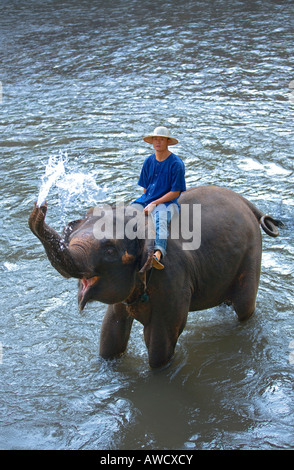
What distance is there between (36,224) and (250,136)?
6146mm

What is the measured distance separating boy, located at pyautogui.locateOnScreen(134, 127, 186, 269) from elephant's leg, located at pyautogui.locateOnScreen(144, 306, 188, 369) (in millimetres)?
610

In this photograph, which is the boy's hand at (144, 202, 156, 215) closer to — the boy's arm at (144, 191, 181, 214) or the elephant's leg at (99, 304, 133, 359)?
the boy's arm at (144, 191, 181, 214)

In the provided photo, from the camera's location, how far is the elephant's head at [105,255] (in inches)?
133

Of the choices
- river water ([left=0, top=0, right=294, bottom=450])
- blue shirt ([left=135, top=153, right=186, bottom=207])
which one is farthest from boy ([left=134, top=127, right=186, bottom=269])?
river water ([left=0, top=0, right=294, bottom=450])

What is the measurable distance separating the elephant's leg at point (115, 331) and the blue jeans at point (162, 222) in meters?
0.58

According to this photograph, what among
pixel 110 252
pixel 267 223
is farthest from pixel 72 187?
pixel 110 252

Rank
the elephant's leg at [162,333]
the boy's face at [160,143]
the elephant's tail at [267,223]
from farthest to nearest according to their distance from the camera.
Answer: the elephant's tail at [267,223] → the boy's face at [160,143] → the elephant's leg at [162,333]

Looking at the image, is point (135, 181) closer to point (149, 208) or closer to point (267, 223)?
point (267, 223)

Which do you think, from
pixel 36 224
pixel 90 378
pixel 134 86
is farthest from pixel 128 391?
pixel 134 86

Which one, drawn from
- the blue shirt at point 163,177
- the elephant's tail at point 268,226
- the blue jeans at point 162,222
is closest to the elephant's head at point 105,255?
the blue jeans at point 162,222

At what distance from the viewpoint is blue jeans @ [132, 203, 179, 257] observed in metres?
3.90

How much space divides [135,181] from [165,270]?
11.9 feet

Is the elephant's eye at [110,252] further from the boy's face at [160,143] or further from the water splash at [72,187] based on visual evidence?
the water splash at [72,187]

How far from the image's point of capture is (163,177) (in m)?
4.31
